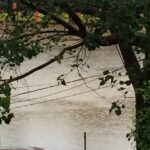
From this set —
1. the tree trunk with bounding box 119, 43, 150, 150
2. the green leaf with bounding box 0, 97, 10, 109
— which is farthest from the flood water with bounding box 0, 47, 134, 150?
the green leaf with bounding box 0, 97, 10, 109

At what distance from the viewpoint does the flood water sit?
7.82 m

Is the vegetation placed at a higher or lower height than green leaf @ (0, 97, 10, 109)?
higher

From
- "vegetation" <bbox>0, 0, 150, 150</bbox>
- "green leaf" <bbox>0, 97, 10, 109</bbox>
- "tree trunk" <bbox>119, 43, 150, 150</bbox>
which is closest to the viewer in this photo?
"green leaf" <bbox>0, 97, 10, 109</bbox>

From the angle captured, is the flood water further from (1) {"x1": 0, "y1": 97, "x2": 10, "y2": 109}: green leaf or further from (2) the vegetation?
(1) {"x1": 0, "y1": 97, "x2": 10, "y2": 109}: green leaf

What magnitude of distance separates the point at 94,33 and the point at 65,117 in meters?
6.94

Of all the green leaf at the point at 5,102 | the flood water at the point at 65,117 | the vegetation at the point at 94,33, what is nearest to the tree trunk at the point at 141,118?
the vegetation at the point at 94,33

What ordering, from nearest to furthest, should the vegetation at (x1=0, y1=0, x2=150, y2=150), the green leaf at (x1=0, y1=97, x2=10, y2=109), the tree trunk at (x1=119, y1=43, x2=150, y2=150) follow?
the green leaf at (x1=0, y1=97, x2=10, y2=109) → the vegetation at (x1=0, y1=0, x2=150, y2=150) → the tree trunk at (x1=119, y1=43, x2=150, y2=150)

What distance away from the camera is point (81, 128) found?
851 centimetres

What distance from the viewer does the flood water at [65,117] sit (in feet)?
25.7

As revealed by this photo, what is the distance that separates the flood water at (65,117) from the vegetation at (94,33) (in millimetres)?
4166

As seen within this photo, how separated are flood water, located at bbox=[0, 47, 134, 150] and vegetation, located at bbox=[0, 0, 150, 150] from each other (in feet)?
13.7

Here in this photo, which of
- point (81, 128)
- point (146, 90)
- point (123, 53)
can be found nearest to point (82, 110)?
point (81, 128)

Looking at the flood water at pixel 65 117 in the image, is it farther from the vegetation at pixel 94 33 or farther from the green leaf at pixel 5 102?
the green leaf at pixel 5 102

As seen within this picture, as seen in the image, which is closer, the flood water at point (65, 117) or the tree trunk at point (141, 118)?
the tree trunk at point (141, 118)
